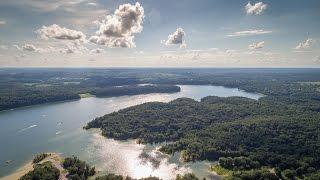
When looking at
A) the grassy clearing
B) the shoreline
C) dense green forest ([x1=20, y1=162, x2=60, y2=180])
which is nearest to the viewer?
dense green forest ([x1=20, y1=162, x2=60, y2=180])

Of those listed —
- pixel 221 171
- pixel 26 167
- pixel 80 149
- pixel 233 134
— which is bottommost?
pixel 26 167

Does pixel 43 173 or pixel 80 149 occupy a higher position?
pixel 43 173

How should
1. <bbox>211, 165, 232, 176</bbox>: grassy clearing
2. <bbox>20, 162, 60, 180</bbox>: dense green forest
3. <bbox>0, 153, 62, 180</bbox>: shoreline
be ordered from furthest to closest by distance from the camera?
1. <bbox>211, 165, 232, 176</bbox>: grassy clearing
2. <bbox>0, 153, 62, 180</bbox>: shoreline
3. <bbox>20, 162, 60, 180</bbox>: dense green forest

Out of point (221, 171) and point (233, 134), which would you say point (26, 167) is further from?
point (233, 134)

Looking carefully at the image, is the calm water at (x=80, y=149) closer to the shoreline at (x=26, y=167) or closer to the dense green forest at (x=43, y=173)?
the shoreline at (x=26, y=167)

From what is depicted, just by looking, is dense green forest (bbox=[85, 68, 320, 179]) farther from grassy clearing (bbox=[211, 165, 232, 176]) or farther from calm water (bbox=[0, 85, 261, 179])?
calm water (bbox=[0, 85, 261, 179])


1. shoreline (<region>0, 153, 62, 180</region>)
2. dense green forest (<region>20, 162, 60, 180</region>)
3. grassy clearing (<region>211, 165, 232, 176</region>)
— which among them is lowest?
shoreline (<region>0, 153, 62, 180</region>)

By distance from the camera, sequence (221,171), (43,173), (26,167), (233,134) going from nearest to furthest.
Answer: (43,173), (221,171), (26,167), (233,134)

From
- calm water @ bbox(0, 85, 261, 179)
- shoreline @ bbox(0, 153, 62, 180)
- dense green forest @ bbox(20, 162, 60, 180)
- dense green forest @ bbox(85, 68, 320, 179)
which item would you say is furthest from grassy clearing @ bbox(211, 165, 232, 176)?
shoreline @ bbox(0, 153, 62, 180)

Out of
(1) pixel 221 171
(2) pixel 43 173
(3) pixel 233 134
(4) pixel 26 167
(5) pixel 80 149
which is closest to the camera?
(2) pixel 43 173

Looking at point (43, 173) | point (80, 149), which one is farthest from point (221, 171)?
point (80, 149)
